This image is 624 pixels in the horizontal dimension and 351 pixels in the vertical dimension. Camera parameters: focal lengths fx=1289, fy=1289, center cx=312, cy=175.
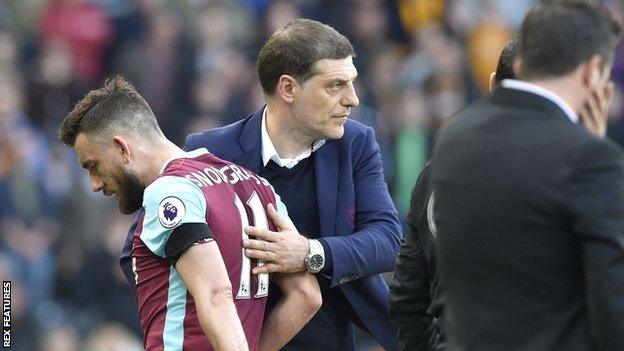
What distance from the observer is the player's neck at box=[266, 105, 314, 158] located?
4762 millimetres

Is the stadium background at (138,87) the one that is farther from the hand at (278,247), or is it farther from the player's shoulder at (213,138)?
the hand at (278,247)

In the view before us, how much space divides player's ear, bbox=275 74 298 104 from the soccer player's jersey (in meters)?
0.52

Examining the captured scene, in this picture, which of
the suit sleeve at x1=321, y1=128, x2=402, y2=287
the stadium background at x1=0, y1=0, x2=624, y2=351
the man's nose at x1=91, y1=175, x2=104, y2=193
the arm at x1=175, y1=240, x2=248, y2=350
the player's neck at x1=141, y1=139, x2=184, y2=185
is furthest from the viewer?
the stadium background at x1=0, y1=0, x2=624, y2=351

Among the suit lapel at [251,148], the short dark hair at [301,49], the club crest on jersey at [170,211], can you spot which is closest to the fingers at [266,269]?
the club crest on jersey at [170,211]

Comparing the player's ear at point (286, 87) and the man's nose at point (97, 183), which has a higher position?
the player's ear at point (286, 87)

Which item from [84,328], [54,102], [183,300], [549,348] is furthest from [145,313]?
[54,102]

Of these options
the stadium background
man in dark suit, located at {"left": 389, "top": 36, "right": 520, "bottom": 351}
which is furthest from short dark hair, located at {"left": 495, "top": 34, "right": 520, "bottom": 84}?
the stadium background

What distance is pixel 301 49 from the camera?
4688 mm

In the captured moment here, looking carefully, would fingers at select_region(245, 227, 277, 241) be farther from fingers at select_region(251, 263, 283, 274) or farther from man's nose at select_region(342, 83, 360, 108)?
man's nose at select_region(342, 83, 360, 108)

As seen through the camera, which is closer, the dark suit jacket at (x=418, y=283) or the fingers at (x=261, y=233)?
the dark suit jacket at (x=418, y=283)

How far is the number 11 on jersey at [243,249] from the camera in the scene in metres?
4.20

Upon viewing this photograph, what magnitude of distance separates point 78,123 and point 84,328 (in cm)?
539

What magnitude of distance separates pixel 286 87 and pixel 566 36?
5.53 feet

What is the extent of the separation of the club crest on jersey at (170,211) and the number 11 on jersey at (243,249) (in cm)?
28
